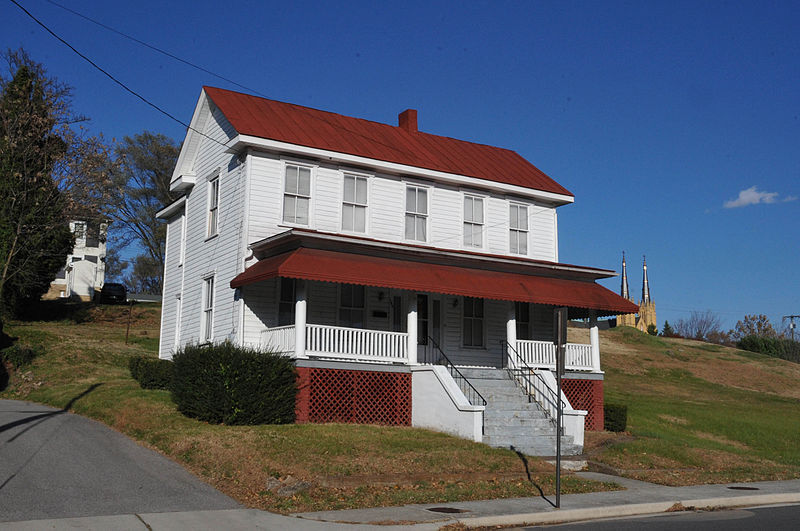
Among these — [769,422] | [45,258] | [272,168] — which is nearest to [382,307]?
[272,168]

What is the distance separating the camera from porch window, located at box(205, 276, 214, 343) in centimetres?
2317

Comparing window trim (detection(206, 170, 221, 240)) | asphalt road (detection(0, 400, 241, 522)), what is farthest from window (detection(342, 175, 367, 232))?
asphalt road (detection(0, 400, 241, 522))

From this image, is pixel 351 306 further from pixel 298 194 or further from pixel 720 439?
pixel 720 439

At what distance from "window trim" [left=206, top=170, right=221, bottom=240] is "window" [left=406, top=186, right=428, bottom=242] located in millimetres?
5923

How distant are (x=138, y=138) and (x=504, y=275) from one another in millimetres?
41288

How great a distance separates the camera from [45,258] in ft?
123

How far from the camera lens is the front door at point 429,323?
2334cm

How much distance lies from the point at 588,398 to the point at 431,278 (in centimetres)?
663

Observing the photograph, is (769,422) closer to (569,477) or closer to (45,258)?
(569,477)

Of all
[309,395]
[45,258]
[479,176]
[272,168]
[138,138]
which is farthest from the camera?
[138,138]

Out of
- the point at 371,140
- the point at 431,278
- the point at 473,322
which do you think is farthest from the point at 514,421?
the point at 371,140

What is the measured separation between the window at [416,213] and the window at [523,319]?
416cm

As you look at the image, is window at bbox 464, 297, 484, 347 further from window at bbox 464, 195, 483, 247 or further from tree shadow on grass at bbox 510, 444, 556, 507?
tree shadow on grass at bbox 510, 444, 556, 507

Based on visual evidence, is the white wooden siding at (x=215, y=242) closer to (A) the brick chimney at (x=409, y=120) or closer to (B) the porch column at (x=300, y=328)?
(B) the porch column at (x=300, y=328)
